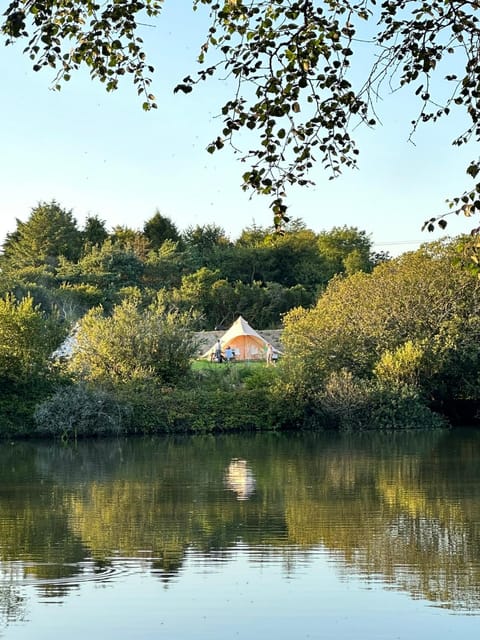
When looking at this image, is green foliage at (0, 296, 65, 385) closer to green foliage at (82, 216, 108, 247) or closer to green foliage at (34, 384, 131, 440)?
green foliage at (34, 384, 131, 440)

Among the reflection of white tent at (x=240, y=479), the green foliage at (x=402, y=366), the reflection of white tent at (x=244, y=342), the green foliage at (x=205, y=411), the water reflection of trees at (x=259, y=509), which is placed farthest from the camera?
the reflection of white tent at (x=244, y=342)

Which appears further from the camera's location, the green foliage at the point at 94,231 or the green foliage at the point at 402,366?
the green foliage at the point at 94,231

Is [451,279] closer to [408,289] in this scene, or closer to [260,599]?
[408,289]

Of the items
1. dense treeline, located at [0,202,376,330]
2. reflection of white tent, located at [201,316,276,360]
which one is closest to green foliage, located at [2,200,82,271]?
dense treeline, located at [0,202,376,330]

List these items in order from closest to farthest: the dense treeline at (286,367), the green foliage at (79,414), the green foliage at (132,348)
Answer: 1. the green foliage at (79,414)
2. the dense treeline at (286,367)
3. the green foliage at (132,348)

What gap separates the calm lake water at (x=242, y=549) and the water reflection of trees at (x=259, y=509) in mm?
37

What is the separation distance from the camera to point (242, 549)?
11.8 m

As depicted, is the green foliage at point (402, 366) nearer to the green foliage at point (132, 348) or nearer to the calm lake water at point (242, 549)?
the green foliage at point (132, 348)

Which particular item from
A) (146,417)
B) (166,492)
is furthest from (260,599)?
(146,417)

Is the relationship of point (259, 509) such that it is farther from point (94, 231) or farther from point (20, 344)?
point (94, 231)

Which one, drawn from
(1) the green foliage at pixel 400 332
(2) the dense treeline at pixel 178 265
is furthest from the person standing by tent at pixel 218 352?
(1) the green foliage at pixel 400 332

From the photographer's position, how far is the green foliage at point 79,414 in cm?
2922

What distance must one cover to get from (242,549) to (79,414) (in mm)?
18339

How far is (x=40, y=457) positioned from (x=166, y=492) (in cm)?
773
